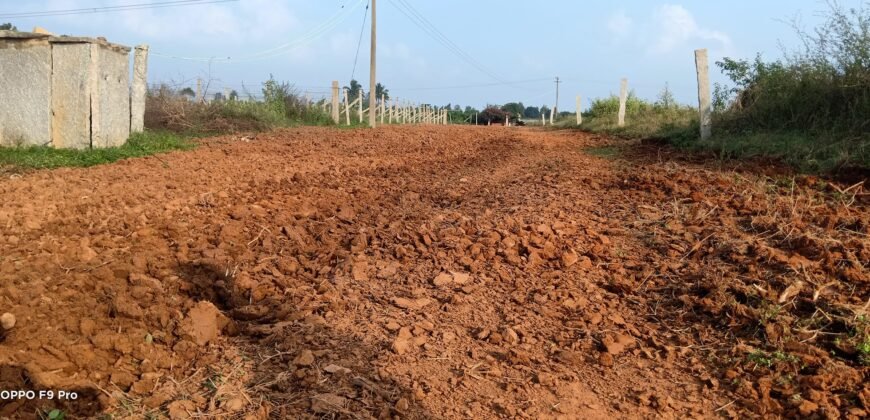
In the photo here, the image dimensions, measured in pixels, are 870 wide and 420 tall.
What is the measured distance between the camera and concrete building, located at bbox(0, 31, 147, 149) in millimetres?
9414

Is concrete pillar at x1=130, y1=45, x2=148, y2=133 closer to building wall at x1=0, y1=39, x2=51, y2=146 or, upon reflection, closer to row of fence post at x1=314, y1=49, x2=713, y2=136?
building wall at x1=0, y1=39, x2=51, y2=146

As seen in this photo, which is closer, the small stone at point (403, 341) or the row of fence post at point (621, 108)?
the small stone at point (403, 341)

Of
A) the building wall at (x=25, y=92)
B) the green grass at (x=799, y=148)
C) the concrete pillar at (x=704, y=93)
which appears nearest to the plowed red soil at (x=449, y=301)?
the green grass at (x=799, y=148)

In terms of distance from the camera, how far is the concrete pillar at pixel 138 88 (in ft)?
37.6

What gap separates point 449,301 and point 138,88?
10.2 metres

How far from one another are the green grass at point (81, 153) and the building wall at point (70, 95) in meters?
0.38

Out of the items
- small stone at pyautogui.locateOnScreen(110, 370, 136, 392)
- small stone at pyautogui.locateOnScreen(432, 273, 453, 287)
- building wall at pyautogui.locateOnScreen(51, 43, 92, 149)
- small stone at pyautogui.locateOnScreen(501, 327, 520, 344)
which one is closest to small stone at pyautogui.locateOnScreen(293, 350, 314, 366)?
small stone at pyautogui.locateOnScreen(110, 370, 136, 392)

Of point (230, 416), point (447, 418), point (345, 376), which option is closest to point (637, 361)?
point (447, 418)

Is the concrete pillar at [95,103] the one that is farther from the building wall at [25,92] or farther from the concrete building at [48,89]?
the building wall at [25,92]

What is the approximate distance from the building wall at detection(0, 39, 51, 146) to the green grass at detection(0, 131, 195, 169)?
398 mm

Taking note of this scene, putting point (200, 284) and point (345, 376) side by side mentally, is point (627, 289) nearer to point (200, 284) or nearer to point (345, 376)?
point (345, 376)

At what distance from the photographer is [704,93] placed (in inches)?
352

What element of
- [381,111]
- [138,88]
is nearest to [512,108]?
[381,111]

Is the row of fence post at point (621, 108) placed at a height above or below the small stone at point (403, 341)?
above
